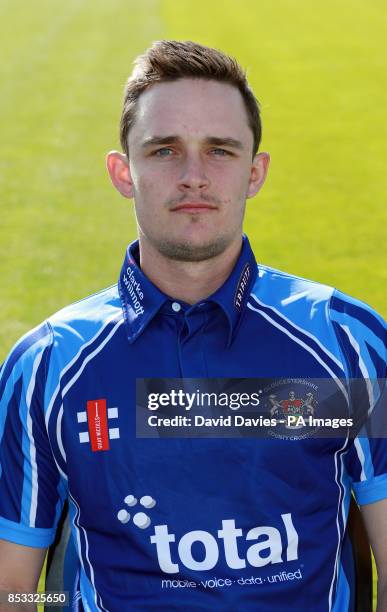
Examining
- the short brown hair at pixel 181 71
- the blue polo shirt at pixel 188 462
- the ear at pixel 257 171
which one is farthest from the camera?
the ear at pixel 257 171

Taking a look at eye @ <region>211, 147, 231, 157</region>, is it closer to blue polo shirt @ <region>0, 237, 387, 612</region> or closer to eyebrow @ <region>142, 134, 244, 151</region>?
eyebrow @ <region>142, 134, 244, 151</region>

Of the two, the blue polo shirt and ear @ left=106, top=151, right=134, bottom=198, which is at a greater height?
ear @ left=106, top=151, right=134, bottom=198

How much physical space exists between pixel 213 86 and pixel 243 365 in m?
0.75

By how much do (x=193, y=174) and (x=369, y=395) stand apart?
0.72 meters

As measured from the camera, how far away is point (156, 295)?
2.59 metres

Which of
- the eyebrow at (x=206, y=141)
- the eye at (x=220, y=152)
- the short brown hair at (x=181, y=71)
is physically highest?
the short brown hair at (x=181, y=71)

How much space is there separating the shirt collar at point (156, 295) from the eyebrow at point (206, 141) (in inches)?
11.1

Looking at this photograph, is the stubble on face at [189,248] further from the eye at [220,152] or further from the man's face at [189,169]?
the eye at [220,152]

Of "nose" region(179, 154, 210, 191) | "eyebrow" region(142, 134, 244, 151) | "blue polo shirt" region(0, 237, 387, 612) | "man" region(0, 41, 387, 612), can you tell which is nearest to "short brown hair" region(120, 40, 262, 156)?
"man" region(0, 41, 387, 612)

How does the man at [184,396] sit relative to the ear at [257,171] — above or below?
below

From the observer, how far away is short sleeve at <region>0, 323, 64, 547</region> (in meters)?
2.49

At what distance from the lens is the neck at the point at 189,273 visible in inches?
103

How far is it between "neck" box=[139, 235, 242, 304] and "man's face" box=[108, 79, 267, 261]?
0.04 m

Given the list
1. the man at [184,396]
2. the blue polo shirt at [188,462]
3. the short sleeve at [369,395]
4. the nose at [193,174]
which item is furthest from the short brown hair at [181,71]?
the short sleeve at [369,395]
